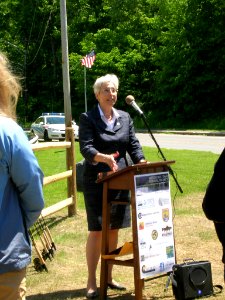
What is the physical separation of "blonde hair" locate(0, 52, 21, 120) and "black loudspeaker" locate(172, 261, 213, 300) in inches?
101

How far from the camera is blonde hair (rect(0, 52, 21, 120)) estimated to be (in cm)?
280

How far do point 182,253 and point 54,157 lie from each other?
47.1 feet

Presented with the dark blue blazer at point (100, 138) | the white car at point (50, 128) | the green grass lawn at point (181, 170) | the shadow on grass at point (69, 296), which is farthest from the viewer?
the white car at point (50, 128)

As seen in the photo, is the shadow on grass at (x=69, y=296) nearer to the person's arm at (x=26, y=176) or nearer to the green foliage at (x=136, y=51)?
the person's arm at (x=26, y=176)

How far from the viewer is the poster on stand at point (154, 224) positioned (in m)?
4.76

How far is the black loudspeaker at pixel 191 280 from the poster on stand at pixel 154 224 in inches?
6.7

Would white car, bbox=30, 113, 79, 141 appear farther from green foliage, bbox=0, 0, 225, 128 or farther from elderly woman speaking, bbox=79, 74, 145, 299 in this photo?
elderly woman speaking, bbox=79, 74, 145, 299

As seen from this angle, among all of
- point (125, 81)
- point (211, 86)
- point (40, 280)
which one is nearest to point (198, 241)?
point (40, 280)

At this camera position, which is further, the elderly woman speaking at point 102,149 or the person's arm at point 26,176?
the elderly woman speaking at point 102,149

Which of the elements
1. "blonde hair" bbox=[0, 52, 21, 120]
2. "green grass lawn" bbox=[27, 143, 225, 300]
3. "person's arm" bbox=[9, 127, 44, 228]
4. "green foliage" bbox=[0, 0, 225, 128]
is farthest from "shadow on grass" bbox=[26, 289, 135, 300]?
"green foliage" bbox=[0, 0, 225, 128]

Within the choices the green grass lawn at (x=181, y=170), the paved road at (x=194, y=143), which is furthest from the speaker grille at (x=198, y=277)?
the paved road at (x=194, y=143)

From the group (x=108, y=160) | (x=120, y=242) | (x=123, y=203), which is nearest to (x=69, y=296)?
(x=123, y=203)

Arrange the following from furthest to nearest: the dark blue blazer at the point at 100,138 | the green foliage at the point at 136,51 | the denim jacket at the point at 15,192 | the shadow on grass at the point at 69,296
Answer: the green foliage at the point at 136,51 < the shadow on grass at the point at 69,296 < the dark blue blazer at the point at 100,138 < the denim jacket at the point at 15,192

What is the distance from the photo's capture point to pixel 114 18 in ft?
164
